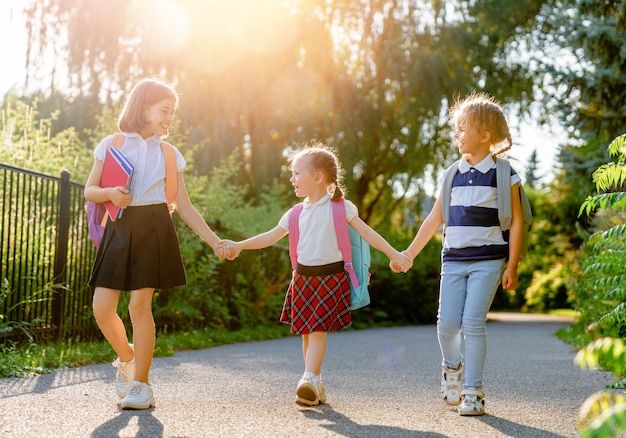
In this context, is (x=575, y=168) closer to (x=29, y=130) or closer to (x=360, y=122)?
(x=360, y=122)

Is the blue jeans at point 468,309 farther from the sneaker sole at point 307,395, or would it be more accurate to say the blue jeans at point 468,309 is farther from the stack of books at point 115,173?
the stack of books at point 115,173

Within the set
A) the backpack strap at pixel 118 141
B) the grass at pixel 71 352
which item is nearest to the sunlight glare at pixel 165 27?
the grass at pixel 71 352

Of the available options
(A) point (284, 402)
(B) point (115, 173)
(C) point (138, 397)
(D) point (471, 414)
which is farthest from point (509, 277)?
(B) point (115, 173)

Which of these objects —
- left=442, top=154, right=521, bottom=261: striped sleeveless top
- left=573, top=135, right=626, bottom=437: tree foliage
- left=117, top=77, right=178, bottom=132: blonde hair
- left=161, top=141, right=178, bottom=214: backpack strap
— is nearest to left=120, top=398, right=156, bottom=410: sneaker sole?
left=161, top=141, right=178, bottom=214: backpack strap

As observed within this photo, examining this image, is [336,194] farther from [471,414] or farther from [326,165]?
[471,414]

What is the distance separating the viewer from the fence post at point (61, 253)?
683 centimetres

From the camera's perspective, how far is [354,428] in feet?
11.5

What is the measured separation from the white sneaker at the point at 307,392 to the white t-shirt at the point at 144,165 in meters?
1.19

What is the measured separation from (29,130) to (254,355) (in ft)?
10.8

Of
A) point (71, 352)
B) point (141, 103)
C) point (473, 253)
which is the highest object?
point (141, 103)

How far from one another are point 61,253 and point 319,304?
3.40m

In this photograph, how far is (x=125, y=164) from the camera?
3986 mm

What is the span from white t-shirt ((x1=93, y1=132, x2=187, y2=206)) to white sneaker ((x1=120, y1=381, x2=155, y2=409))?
2.99 feet

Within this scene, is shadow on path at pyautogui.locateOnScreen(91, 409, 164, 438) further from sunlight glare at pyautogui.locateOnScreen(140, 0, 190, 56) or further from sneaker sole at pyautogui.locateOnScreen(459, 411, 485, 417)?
sunlight glare at pyautogui.locateOnScreen(140, 0, 190, 56)
